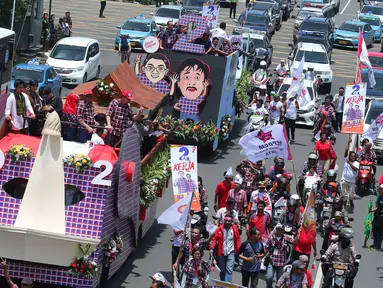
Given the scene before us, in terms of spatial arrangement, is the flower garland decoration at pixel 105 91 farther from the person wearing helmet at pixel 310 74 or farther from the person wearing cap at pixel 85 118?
the person wearing helmet at pixel 310 74

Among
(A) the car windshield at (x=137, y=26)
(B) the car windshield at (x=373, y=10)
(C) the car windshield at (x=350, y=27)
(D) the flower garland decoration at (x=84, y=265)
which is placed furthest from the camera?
(B) the car windshield at (x=373, y=10)

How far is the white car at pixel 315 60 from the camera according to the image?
39.3m

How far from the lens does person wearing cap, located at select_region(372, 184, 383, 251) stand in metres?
21.0

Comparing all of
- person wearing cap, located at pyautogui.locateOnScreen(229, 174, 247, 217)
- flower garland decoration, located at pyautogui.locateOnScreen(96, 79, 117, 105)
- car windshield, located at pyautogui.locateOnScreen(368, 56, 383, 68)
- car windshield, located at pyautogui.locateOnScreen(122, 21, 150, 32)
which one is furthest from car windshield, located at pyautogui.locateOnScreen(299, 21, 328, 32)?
person wearing cap, located at pyautogui.locateOnScreen(229, 174, 247, 217)

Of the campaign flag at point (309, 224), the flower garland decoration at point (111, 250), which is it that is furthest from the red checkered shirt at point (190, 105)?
the flower garland decoration at point (111, 250)

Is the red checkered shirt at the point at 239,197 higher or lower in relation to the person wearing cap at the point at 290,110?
higher

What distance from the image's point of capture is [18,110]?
709 inches

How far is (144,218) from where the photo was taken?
1961 centimetres

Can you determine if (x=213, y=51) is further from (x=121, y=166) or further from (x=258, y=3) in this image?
(x=258, y=3)

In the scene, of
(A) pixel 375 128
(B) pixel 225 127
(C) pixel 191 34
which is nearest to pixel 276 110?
(B) pixel 225 127

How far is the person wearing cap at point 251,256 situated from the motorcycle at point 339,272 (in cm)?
112

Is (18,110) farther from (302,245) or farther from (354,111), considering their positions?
(354,111)

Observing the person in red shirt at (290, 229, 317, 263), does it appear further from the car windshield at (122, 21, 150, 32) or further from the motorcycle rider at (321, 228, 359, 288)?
the car windshield at (122, 21, 150, 32)

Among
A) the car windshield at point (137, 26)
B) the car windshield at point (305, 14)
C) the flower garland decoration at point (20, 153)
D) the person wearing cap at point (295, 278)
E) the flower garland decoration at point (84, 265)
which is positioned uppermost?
the flower garland decoration at point (20, 153)
